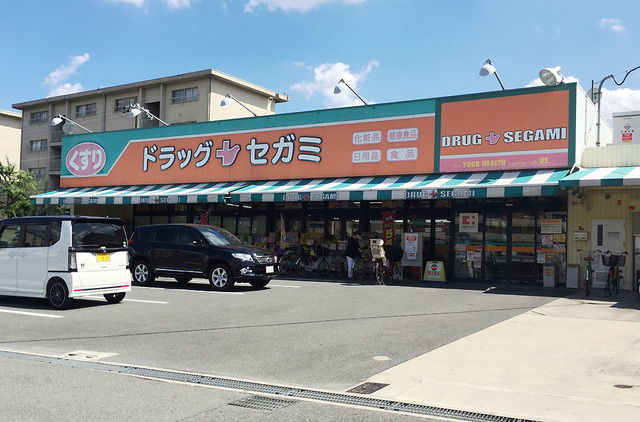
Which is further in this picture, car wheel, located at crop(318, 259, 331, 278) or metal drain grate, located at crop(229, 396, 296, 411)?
car wheel, located at crop(318, 259, 331, 278)

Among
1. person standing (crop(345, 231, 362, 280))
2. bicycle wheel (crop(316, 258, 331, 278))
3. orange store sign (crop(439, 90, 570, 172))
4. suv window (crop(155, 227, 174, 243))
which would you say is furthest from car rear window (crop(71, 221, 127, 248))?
orange store sign (crop(439, 90, 570, 172))

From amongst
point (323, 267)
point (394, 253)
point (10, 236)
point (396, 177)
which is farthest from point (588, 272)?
point (10, 236)

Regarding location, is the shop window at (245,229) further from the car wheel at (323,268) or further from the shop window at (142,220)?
the shop window at (142,220)

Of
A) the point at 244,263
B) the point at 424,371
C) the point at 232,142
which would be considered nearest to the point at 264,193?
the point at 232,142

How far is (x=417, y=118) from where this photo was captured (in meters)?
18.9

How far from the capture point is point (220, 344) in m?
8.03

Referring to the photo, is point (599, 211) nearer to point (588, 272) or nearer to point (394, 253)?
point (588, 272)

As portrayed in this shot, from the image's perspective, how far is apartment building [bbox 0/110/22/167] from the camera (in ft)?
197

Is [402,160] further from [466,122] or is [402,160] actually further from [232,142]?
[232,142]

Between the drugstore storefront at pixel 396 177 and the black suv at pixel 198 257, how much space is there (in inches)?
178

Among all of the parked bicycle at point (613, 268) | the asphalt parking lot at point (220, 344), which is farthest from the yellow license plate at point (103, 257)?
the parked bicycle at point (613, 268)

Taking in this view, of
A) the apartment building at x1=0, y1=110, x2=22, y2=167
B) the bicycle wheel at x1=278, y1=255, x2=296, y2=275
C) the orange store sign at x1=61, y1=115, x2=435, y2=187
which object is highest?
the apartment building at x1=0, y1=110, x2=22, y2=167

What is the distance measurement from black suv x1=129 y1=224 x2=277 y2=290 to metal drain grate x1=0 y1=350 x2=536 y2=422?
740cm

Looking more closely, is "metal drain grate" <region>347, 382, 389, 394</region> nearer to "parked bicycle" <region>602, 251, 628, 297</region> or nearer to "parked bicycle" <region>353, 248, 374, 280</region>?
"parked bicycle" <region>602, 251, 628, 297</region>
